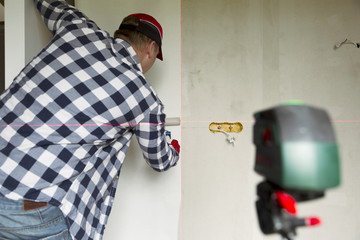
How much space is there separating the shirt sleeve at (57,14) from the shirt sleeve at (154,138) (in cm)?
43

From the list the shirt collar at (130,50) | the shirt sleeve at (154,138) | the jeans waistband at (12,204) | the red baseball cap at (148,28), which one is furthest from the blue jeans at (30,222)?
the red baseball cap at (148,28)

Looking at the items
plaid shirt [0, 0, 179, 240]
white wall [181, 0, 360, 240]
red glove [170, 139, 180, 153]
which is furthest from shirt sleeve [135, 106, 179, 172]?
white wall [181, 0, 360, 240]

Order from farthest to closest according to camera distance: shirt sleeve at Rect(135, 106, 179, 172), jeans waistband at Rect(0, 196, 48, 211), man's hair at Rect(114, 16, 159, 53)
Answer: man's hair at Rect(114, 16, 159, 53) < shirt sleeve at Rect(135, 106, 179, 172) < jeans waistband at Rect(0, 196, 48, 211)

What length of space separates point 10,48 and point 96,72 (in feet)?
1.54

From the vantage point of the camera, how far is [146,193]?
4.87ft

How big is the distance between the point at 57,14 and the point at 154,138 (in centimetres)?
60

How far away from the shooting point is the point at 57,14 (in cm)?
111

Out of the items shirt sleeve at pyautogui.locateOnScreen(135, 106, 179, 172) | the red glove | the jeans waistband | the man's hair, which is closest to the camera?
the jeans waistband

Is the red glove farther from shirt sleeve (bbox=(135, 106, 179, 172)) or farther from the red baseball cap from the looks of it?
the red baseball cap

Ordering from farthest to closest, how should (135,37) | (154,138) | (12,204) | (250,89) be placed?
(250,89), (135,37), (154,138), (12,204)

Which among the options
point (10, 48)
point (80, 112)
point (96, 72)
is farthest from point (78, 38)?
point (10, 48)

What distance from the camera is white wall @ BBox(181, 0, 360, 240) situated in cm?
125

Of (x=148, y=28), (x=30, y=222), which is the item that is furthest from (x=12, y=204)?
(x=148, y=28)

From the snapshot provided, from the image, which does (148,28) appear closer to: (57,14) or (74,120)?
(57,14)
